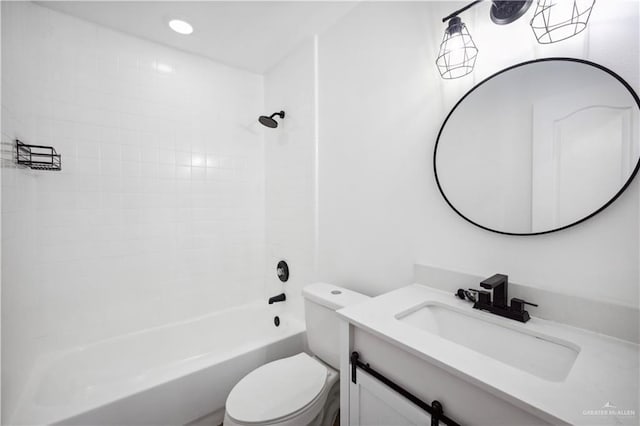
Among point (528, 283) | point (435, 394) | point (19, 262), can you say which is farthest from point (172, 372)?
point (528, 283)

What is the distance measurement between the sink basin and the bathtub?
1008 mm

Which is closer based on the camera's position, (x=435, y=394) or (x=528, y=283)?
(x=435, y=394)

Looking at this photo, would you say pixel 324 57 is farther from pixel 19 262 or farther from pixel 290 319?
pixel 19 262

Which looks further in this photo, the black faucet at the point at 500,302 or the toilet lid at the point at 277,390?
the toilet lid at the point at 277,390

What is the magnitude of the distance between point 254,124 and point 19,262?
5.69 ft

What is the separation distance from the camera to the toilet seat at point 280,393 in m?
1.09

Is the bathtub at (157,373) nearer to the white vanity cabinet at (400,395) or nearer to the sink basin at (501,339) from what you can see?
the white vanity cabinet at (400,395)

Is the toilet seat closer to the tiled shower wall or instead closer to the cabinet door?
the cabinet door

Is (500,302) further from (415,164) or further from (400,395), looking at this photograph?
(415,164)

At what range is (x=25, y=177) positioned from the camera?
4.80ft

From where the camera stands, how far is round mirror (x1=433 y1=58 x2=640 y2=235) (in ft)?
2.62

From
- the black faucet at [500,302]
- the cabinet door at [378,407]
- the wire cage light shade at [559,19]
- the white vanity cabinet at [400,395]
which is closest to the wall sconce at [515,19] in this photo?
the wire cage light shade at [559,19]

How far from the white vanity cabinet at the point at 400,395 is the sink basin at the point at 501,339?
0.17 metres

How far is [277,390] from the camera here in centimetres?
122
